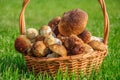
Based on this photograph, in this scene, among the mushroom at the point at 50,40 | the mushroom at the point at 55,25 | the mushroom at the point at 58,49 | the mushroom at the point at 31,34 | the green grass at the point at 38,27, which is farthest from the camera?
the mushroom at the point at 55,25

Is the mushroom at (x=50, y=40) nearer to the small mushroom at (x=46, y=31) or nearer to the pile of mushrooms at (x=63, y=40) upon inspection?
the pile of mushrooms at (x=63, y=40)

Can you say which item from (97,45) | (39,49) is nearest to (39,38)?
(39,49)

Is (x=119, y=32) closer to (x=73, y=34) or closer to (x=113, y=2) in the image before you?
(x=73, y=34)

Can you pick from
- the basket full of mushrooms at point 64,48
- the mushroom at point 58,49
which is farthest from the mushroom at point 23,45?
the mushroom at point 58,49

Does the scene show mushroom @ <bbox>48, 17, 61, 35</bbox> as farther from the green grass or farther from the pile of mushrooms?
the green grass

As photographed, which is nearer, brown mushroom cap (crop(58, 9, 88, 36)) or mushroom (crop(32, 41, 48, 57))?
mushroom (crop(32, 41, 48, 57))

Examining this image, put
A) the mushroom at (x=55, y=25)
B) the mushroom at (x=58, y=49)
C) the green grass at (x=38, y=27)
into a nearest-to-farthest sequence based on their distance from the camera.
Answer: the mushroom at (x=58, y=49) < the green grass at (x=38, y=27) < the mushroom at (x=55, y=25)

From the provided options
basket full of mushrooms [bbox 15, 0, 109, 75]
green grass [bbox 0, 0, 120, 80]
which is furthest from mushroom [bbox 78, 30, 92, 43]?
green grass [bbox 0, 0, 120, 80]
